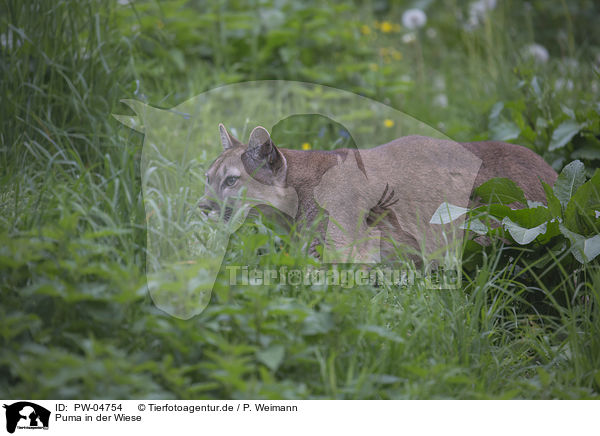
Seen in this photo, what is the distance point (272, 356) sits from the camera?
197 cm

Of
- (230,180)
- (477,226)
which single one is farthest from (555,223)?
(230,180)

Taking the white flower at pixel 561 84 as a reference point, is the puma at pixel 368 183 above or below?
below

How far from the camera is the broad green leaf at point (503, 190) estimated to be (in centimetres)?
300

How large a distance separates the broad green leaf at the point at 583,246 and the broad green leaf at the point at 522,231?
99 mm

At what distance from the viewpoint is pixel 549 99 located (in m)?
4.10

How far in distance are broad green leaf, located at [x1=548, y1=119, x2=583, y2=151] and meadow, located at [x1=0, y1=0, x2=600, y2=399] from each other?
1cm

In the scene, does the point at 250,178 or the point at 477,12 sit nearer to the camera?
the point at 250,178

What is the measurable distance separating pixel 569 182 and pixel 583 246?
50 centimetres

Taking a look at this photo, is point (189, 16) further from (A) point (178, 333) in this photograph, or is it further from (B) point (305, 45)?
(A) point (178, 333)

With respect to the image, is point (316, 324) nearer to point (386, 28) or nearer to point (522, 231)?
point (522, 231)

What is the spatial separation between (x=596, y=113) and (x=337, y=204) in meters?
2.05

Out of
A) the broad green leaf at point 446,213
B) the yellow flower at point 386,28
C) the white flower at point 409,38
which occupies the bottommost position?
the broad green leaf at point 446,213

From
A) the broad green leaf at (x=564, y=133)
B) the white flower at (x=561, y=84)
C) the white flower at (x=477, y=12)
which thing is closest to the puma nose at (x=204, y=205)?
the broad green leaf at (x=564, y=133)
